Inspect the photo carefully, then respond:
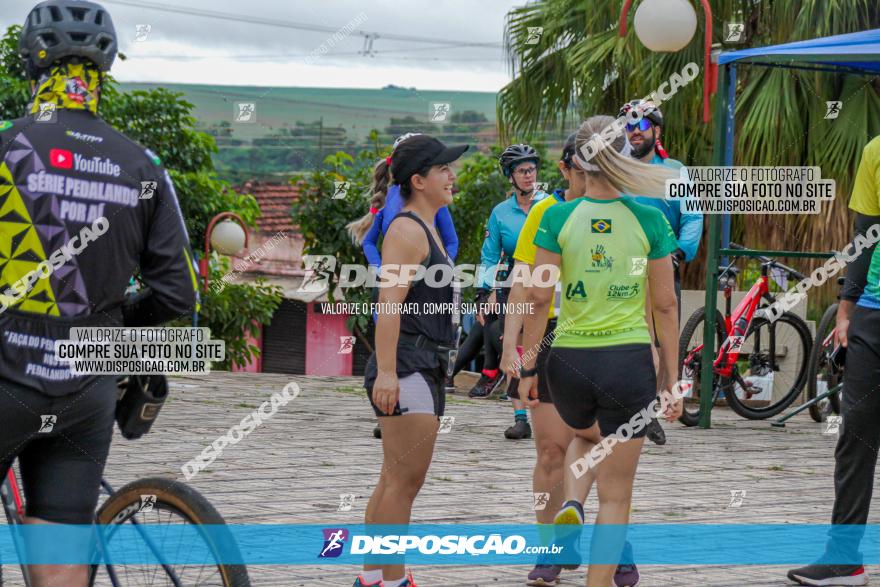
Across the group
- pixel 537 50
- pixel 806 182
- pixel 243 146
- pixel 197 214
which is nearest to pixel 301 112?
pixel 243 146

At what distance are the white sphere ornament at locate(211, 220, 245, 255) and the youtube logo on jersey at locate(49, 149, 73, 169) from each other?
17395 mm

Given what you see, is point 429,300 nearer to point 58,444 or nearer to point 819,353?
point 58,444

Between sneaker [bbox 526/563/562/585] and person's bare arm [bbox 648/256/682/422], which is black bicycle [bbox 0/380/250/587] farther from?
sneaker [bbox 526/563/562/585]

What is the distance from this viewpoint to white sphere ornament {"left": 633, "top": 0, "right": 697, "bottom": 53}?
10656 millimetres

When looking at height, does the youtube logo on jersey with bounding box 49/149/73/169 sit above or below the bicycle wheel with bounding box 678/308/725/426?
above

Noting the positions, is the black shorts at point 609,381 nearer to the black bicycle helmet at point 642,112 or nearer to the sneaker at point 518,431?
the black bicycle helmet at point 642,112

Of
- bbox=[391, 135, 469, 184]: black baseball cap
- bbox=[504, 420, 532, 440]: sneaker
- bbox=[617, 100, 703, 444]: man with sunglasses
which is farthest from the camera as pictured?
bbox=[504, 420, 532, 440]: sneaker

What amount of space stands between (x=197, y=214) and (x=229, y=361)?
8.24 feet

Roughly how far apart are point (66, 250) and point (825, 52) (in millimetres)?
7218

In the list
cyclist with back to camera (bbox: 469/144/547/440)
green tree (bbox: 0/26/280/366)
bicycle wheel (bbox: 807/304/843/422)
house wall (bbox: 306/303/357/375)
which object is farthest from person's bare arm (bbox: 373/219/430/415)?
house wall (bbox: 306/303/357/375)

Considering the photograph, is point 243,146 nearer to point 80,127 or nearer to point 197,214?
point 197,214

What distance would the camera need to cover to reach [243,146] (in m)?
44.7

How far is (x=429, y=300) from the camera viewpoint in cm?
527

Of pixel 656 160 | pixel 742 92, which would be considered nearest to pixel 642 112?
pixel 656 160
